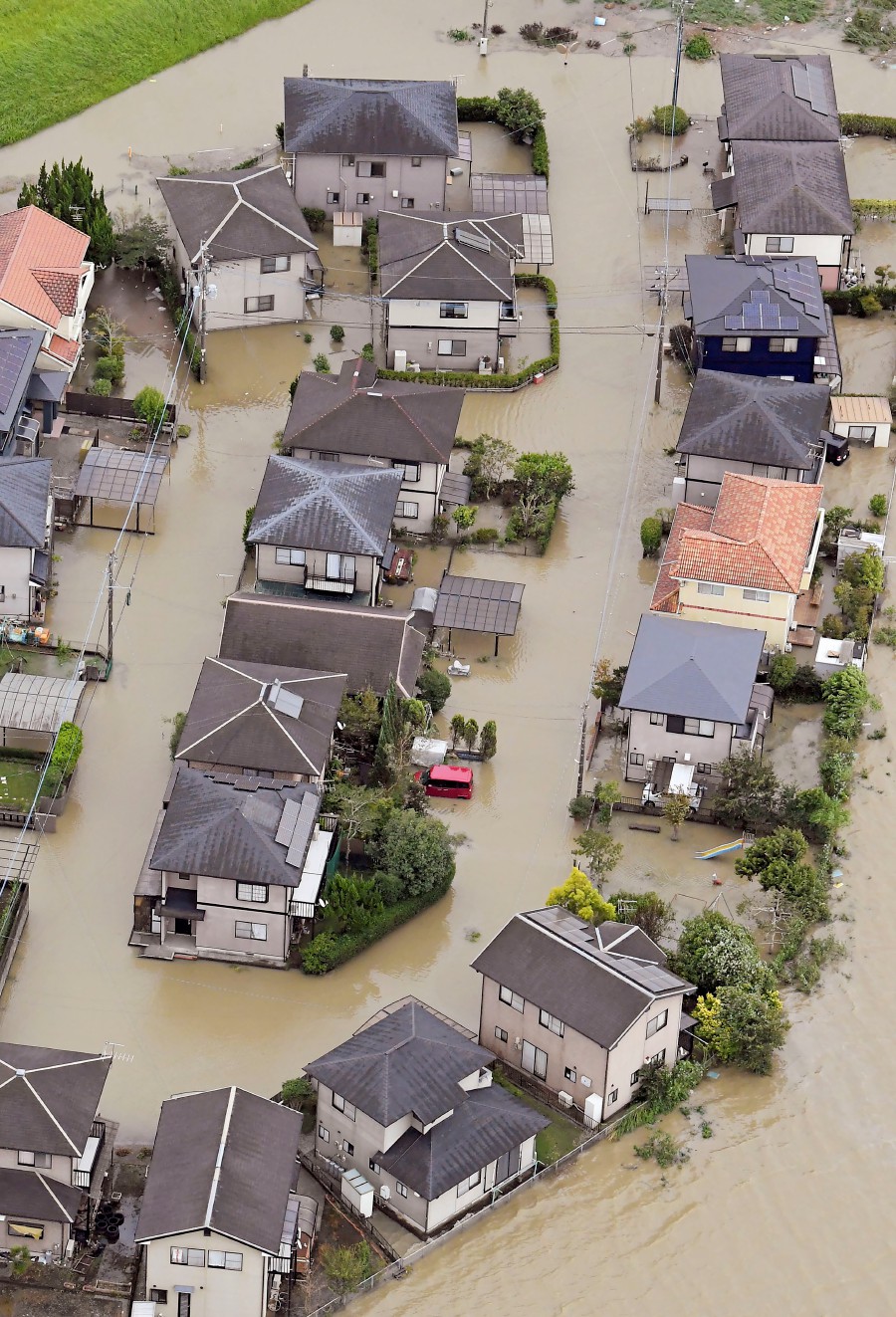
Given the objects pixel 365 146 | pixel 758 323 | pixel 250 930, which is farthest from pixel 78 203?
pixel 250 930

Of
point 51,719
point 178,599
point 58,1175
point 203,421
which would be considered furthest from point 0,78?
point 58,1175

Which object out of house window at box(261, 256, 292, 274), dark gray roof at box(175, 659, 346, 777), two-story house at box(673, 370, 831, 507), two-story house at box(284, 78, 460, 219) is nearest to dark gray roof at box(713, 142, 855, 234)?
two-story house at box(673, 370, 831, 507)

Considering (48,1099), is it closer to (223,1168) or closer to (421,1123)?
(223,1168)

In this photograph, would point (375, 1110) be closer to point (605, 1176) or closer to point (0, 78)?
point (605, 1176)

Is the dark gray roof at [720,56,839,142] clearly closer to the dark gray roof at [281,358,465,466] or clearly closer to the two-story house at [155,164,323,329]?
the two-story house at [155,164,323,329]

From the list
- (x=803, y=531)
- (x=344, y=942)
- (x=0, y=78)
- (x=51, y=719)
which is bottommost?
(x=344, y=942)
